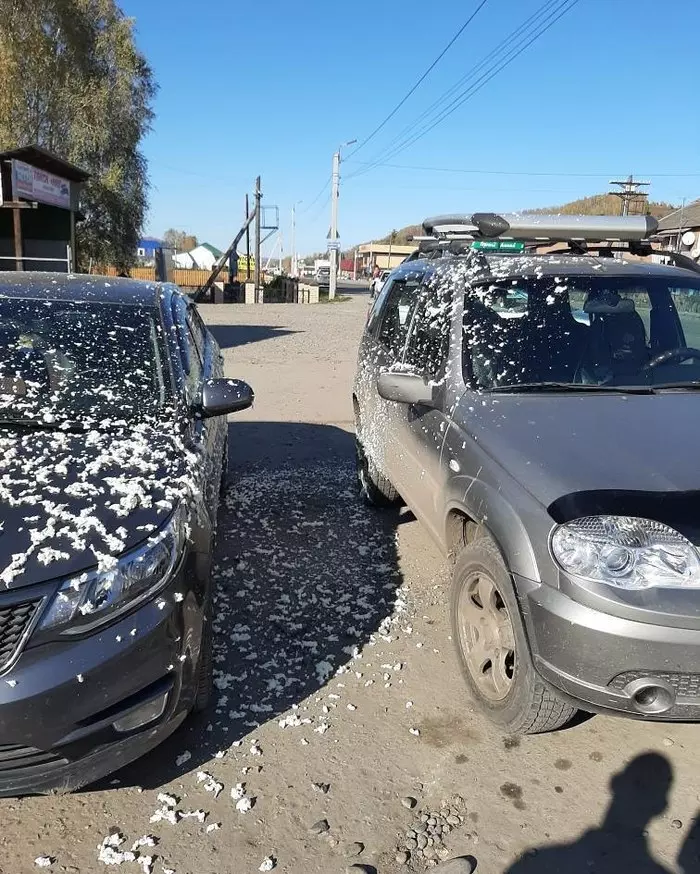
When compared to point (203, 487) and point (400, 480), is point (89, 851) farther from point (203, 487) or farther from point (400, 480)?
point (400, 480)

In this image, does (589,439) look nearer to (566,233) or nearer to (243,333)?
(566,233)

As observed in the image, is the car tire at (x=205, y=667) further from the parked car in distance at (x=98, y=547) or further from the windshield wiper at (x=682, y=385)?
the windshield wiper at (x=682, y=385)

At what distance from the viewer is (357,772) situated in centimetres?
264

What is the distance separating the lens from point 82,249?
3372 centimetres

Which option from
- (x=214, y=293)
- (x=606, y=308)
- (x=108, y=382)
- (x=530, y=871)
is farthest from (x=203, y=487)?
(x=214, y=293)

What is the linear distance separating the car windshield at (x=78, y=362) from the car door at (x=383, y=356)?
5.16 ft

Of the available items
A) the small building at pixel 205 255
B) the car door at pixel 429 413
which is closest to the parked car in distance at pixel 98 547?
the car door at pixel 429 413

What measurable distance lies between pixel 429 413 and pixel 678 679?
1.79 m

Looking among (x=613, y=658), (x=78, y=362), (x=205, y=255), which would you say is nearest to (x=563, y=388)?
(x=613, y=658)

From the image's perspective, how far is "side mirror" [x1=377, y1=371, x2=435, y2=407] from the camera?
3.57 m

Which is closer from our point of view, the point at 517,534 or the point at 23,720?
the point at 23,720

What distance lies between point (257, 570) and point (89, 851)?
2061 millimetres

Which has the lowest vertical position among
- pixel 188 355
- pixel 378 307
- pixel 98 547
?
pixel 98 547

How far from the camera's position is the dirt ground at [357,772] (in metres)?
2.30
